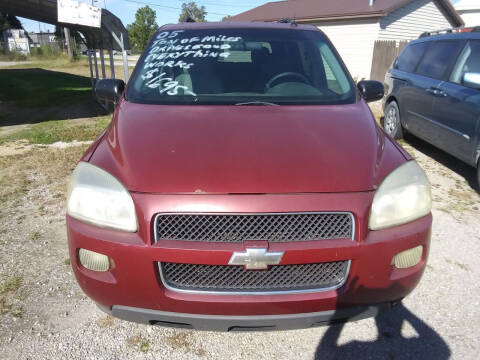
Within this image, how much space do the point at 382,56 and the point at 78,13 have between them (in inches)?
447

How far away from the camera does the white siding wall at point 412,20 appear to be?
661 inches

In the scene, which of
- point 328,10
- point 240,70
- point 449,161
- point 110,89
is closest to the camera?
point 240,70

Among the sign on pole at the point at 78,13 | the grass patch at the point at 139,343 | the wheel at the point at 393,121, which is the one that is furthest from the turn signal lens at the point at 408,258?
the sign on pole at the point at 78,13

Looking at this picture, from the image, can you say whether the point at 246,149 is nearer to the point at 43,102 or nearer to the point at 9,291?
the point at 9,291

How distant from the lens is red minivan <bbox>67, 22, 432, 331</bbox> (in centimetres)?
174

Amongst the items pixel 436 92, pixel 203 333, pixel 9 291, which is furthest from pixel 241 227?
pixel 436 92

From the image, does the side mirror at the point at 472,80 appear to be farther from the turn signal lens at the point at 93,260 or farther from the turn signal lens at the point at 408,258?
the turn signal lens at the point at 93,260

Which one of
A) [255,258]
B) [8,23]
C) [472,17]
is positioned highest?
[8,23]

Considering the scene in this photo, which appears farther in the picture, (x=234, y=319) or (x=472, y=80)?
(x=472, y=80)

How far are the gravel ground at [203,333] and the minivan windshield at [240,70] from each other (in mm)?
1454

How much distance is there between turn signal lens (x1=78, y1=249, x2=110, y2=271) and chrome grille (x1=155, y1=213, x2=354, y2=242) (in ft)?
0.96

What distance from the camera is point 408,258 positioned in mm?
1912

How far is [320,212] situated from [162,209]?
2.31ft

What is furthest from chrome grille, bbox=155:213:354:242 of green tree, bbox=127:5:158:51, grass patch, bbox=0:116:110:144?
green tree, bbox=127:5:158:51
